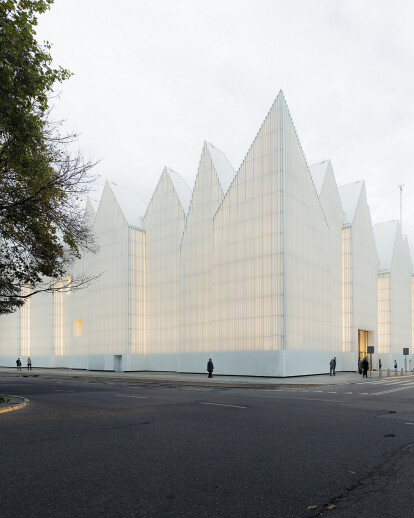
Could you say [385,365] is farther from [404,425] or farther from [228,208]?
[404,425]

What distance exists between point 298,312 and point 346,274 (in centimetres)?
1184

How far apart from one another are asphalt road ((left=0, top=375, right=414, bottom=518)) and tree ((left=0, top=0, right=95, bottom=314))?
627cm

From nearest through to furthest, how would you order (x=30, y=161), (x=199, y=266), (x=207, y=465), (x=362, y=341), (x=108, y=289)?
(x=207, y=465) < (x=30, y=161) < (x=199, y=266) < (x=108, y=289) < (x=362, y=341)

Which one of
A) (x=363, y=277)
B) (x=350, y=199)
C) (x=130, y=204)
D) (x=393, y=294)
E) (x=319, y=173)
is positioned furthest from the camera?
(x=393, y=294)

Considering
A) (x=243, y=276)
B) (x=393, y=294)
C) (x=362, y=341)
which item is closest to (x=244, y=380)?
(x=243, y=276)

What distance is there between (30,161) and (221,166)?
3086 cm

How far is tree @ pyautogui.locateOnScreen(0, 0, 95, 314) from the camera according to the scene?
11602 millimetres

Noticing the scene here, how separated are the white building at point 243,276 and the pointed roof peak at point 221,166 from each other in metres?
0.17

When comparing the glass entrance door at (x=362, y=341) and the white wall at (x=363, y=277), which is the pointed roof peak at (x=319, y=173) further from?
the glass entrance door at (x=362, y=341)

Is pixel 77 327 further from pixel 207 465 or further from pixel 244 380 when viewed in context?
pixel 207 465

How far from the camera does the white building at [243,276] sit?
33844 mm

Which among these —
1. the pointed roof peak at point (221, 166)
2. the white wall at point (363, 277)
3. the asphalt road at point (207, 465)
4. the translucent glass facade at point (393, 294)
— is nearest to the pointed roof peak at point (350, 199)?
the white wall at point (363, 277)

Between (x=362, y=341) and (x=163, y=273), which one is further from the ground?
(x=163, y=273)

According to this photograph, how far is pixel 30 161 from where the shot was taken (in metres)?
12.5
